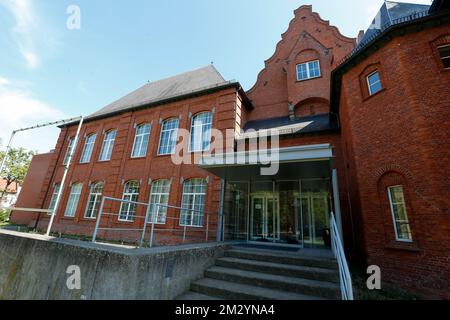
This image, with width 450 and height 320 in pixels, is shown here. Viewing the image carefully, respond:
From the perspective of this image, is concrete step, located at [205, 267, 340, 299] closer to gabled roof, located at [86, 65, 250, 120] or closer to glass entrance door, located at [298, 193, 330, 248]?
glass entrance door, located at [298, 193, 330, 248]

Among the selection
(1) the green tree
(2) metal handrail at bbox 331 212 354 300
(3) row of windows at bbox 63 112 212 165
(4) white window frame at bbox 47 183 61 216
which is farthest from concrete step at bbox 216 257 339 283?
(1) the green tree

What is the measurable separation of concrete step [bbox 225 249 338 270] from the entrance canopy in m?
2.76

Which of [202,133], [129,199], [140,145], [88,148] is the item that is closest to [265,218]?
[202,133]

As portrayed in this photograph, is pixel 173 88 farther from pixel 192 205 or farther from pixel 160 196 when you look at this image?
pixel 192 205

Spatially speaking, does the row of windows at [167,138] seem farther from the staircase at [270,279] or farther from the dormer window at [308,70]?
the staircase at [270,279]

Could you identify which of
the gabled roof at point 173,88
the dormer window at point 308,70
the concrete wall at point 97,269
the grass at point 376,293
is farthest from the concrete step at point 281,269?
the dormer window at point 308,70

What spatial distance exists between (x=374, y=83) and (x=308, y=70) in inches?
246

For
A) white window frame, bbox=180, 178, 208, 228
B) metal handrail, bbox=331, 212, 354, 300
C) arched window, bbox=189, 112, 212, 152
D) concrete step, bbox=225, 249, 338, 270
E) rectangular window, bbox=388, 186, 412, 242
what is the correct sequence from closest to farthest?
1. metal handrail, bbox=331, 212, 354, 300
2. concrete step, bbox=225, 249, 338, 270
3. rectangular window, bbox=388, 186, 412, 242
4. white window frame, bbox=180, 178, 208, 228
5. arched window, bbox=189, 112, 212, 152

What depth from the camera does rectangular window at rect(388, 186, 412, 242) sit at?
633 cm

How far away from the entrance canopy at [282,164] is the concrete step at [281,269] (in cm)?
301

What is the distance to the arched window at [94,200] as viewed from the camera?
14043 millimetres

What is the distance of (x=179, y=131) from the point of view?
1265 centimetres

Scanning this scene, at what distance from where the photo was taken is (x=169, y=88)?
1636cm
